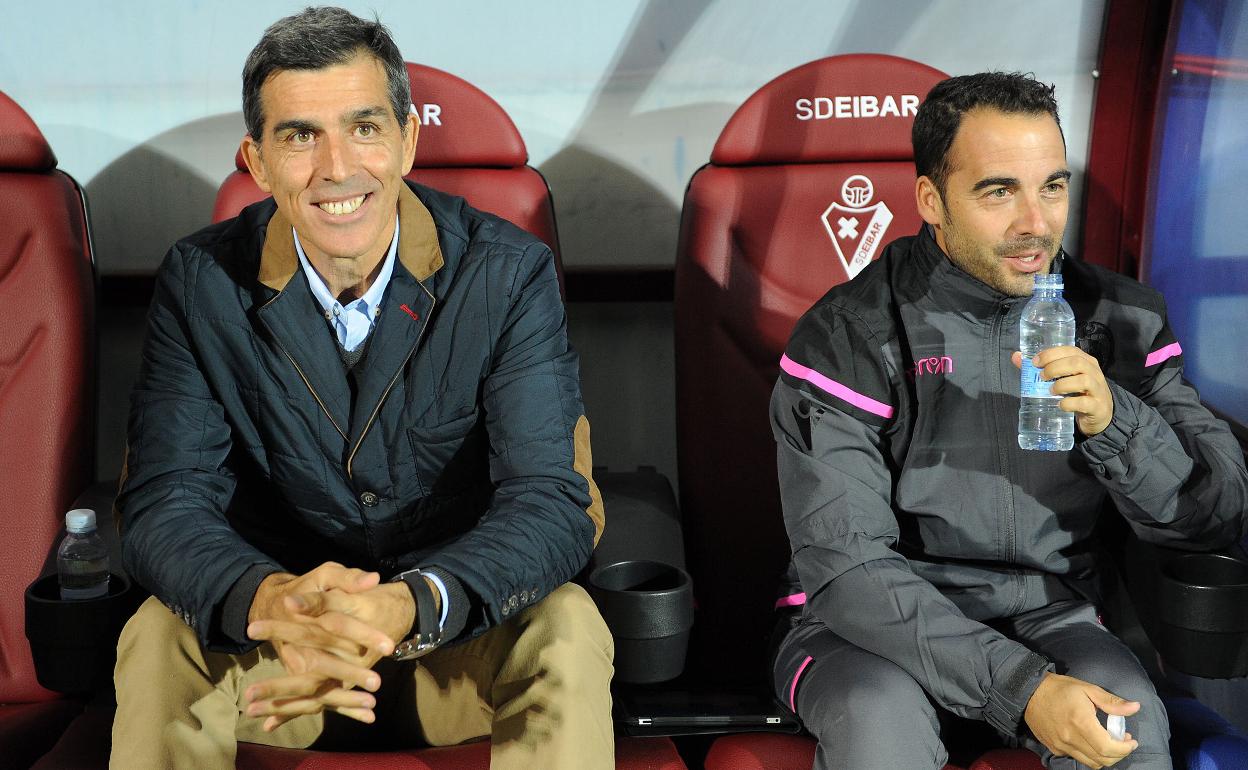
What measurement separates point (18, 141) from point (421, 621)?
1.13 meters

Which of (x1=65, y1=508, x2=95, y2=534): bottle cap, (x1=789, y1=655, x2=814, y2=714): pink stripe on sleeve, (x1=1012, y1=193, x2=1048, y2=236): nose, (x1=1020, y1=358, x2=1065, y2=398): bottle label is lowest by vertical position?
(x1=789, y1=655, x2=814, y2=714): pink stripe on sleeve

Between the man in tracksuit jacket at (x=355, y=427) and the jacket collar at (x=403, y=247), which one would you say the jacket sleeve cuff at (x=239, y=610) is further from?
the jacket collar at (x=403, y=247)

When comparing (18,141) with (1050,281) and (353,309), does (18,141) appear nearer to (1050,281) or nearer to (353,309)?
(353,309)

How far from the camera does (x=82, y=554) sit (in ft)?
6.14

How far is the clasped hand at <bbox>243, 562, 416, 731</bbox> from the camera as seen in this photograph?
148cm

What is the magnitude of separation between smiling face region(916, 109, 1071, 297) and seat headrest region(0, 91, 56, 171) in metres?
1.41

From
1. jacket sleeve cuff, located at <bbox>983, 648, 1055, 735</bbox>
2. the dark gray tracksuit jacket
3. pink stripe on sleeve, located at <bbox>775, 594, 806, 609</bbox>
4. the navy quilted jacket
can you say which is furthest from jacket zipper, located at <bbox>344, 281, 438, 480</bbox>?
jacket sleeve cuff, located at <bbox>983, 648, 1055, 735</bbox>

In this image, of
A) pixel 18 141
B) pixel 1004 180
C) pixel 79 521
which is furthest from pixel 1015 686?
pixel 18 141

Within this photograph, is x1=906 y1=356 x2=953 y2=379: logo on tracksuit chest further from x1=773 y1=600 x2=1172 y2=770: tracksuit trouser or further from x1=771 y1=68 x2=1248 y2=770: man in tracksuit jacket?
x1=773 y1=600 x2=1172 y2=770: tracksuit trouser

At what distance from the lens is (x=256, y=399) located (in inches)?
71.5

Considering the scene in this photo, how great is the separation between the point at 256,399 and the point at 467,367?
29 centimetres

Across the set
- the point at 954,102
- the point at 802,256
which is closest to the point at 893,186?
the point at 802,256

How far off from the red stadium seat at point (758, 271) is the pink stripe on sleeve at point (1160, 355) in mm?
506

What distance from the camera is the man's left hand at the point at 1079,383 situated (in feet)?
5.09
